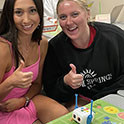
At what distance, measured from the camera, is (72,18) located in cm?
113

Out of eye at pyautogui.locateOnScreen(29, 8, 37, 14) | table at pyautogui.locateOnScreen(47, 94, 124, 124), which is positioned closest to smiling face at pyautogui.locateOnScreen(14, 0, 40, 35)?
eye at pyautogui.locateOnScreen(29, 8, 37, 14)

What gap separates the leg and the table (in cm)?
32

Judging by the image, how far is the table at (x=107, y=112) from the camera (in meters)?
0.70

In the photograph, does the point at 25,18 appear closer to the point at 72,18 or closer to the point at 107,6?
the point at 72,18

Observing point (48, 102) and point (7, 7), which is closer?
point (7, 7)

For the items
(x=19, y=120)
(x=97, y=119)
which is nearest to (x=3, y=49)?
(x=19, y=120)

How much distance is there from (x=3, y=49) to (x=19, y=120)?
39 centimetres

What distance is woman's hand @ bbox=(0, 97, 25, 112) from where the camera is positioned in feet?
3.53

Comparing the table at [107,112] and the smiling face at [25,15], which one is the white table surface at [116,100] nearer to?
the table at [107,112]

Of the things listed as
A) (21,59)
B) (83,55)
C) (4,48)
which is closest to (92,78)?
(83,55)

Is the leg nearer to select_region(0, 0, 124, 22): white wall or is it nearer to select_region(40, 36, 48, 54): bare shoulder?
select_region(40, 36, 48, 54): bare shoulder

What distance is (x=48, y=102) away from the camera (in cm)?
115

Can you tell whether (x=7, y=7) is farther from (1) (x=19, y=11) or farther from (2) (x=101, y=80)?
(2) (x=101, y=80)

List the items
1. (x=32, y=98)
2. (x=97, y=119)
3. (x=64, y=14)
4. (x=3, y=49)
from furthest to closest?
(x=32, y=98), (x=64, y=14), (x=3, y=49), (x=97, y=119)
